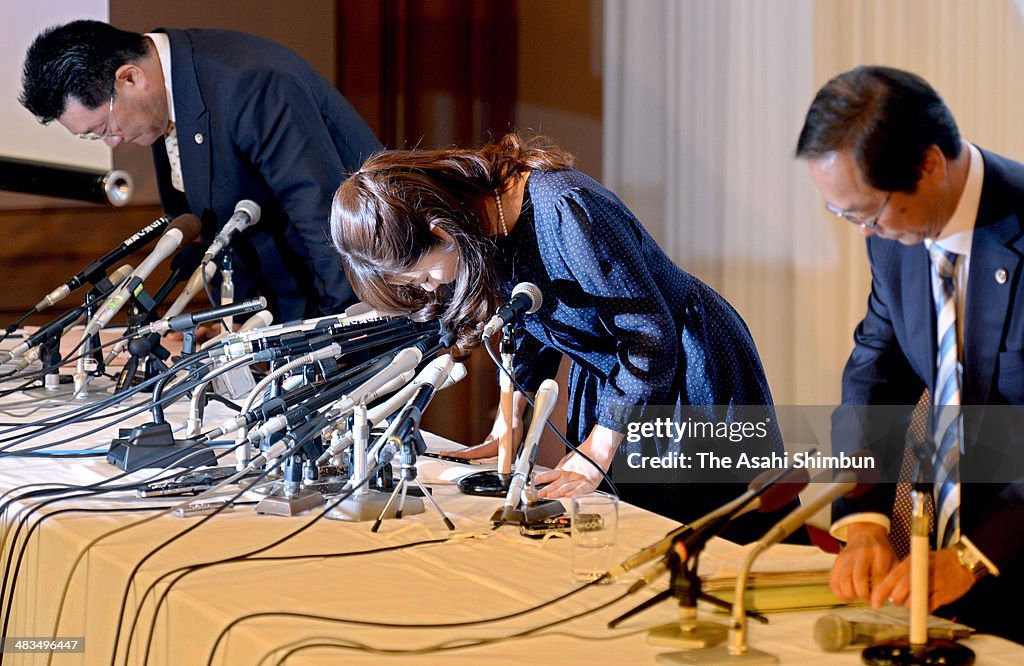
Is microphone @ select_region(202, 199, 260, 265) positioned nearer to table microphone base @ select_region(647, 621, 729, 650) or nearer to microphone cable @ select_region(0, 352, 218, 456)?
microphone cable @ select_region(0, 352, 218, 456)

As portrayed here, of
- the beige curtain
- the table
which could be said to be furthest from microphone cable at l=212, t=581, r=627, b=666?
the beige curtain

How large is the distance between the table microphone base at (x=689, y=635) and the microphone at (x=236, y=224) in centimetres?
154

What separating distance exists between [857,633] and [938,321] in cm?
42

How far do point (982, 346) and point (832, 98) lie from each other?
338mm

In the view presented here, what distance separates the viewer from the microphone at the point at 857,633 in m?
1.12

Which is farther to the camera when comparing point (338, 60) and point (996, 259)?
point (338, 60)

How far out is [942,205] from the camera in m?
1.29

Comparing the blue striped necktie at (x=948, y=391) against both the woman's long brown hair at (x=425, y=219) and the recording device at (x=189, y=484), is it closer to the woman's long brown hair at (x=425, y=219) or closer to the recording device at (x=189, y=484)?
the woman's long brown hair at (x=425, y=219)

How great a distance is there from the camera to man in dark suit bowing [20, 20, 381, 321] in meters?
2.56

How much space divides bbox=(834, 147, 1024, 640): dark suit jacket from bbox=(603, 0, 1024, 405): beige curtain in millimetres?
1900

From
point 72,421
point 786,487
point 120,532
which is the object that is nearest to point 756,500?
point 786,487

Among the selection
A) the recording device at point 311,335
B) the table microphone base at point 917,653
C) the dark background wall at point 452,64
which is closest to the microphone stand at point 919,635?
the table microphone base at point 917,653

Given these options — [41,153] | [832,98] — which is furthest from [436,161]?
[41,153]

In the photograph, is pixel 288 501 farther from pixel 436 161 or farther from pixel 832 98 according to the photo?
pixel 832 98
